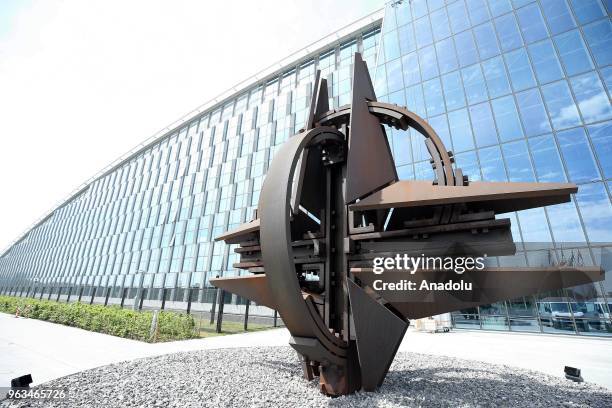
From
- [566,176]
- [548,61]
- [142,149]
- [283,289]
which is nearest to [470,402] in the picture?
[283,289]

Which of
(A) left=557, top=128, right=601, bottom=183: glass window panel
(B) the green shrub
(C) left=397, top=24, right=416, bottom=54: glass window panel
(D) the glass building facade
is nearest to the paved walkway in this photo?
(B) the green shrub

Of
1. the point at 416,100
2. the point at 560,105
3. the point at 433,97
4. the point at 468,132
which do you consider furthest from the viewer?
the point at 416,100

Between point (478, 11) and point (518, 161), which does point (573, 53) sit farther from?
point (478, 11)

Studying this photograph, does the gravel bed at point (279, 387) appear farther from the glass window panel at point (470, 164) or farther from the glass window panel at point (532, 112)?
the glass window panel at point (532, 112)

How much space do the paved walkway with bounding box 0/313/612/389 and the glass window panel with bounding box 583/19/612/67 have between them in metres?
15.8

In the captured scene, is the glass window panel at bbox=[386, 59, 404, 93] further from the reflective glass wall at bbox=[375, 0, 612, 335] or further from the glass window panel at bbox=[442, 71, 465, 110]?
the glass window panel at bbox=[442, 71, 465, 110]

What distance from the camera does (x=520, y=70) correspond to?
Answer: 819 inches

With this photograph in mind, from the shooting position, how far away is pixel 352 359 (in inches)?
235

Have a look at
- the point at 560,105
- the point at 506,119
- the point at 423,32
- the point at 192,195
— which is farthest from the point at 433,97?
the point at 192,195

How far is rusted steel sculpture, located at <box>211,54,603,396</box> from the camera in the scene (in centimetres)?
493

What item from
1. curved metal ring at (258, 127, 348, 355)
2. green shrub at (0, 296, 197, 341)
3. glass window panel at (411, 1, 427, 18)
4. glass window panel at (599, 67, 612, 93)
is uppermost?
glass window panel at (411, 1, 427, 18)

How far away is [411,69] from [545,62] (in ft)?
29.3

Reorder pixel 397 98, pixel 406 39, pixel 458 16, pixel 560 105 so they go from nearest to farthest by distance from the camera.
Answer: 1. pixel 560 105
2. pixel 458 16
3. pixel 397 98
4. pixel 406 39

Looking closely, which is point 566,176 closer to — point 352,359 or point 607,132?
point 607,132
